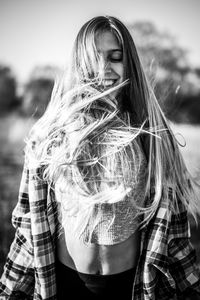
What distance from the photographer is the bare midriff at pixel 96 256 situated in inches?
49.8

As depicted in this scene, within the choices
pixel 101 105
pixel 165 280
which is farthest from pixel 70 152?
pixel 165 280

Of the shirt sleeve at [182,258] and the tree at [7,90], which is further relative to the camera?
the tree at [7,90]

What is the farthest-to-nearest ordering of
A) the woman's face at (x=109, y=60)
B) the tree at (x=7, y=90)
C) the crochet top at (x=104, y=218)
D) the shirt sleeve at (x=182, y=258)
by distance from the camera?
the tree at (x=7, y=90), the shirt sleeve at (x=182, y=258), the woman's face at (x=109, y=60), the crochet top at (x=104, y=218)

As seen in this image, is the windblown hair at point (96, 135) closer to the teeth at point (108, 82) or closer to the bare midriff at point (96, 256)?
the teeth at point (108, 82)

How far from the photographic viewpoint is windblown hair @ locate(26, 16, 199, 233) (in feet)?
4.20

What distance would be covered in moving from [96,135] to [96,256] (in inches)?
21.2

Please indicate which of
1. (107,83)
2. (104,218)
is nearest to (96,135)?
(107,83)

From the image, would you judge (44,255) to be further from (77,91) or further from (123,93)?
(123,93)

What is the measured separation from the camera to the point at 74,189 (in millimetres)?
1286

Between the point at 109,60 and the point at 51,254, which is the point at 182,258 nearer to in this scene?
the point at 51,254

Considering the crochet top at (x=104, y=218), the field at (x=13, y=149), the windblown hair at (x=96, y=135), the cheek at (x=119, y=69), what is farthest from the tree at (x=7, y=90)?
the crochet top at (x=104, y=218)

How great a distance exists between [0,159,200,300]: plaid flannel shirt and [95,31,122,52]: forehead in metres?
0.66

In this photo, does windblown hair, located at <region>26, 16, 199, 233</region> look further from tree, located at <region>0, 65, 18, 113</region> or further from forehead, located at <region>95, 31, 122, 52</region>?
tree, located at <region>0, 65, 18, 113</region>

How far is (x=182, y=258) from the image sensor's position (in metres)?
1.51
